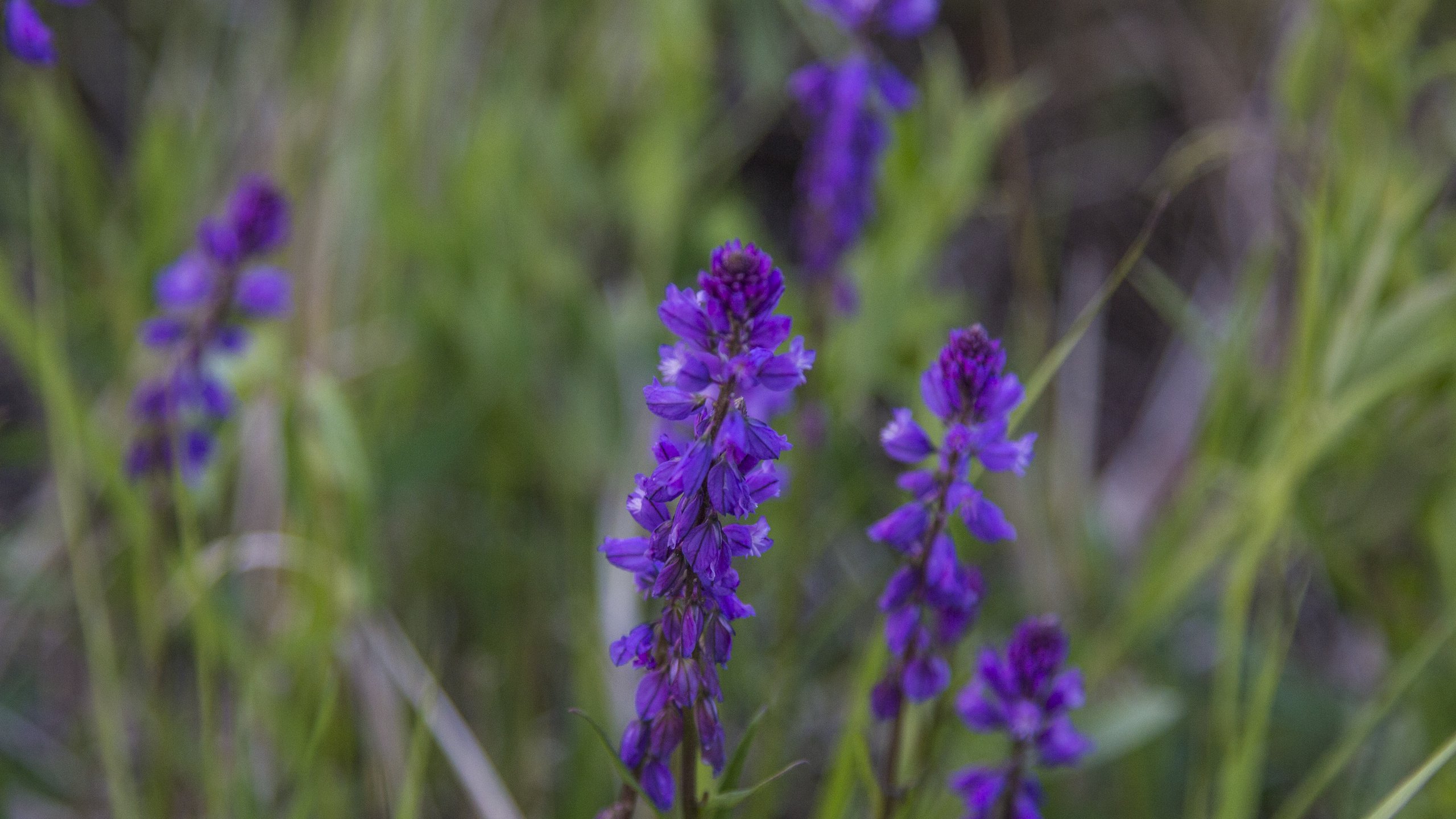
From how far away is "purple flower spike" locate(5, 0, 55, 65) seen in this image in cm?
145

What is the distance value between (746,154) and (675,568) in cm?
307

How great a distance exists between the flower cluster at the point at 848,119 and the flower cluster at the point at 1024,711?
112 centimetres

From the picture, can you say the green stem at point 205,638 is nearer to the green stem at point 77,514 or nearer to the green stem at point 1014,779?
the green stem at point 77,514

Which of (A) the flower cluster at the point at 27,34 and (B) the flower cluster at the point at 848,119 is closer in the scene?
(A) the flower cluster at the point at 27,34

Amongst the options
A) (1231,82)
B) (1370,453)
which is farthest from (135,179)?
(1231,82)

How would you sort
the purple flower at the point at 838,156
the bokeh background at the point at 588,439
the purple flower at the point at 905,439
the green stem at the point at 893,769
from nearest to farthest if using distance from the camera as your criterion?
the purple flower at the point at 905,439
the green stem at the point at 893,769
the bokeh background at the point at 588,439
the purple flower at the point at 838,156

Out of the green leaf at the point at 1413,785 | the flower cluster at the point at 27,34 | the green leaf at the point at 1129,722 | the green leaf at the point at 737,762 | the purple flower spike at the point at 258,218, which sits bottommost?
the green leaf at the point at 1129,722

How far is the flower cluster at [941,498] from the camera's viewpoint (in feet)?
4.43

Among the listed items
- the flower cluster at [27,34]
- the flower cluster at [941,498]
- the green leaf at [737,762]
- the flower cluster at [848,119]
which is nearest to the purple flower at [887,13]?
the flower cluster at [848,119]

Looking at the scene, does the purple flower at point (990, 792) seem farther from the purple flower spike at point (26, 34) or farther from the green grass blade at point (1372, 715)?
the purple flower spike at point (26, 34)

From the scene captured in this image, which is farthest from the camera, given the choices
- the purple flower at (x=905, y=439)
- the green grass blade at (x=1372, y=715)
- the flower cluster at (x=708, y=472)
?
the green grass blade at (x=1372, y=715)

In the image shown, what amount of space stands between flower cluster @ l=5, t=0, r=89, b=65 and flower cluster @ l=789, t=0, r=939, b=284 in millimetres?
1361

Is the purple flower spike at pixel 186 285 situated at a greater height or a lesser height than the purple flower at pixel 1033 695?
greater

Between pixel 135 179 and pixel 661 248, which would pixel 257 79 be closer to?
pixel 135 179
